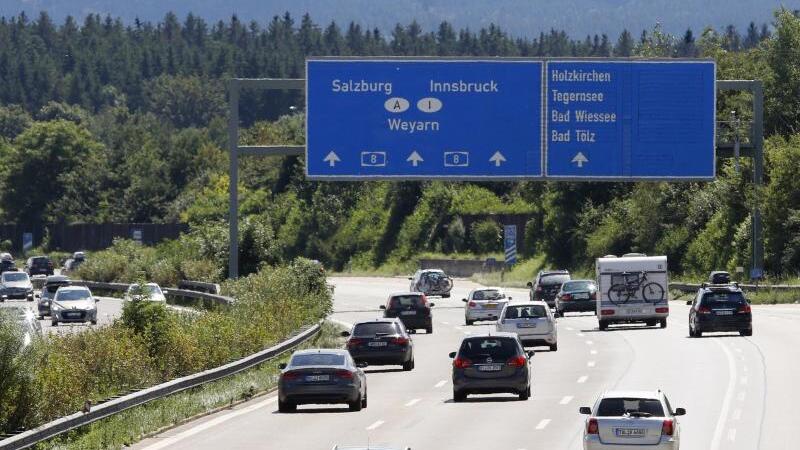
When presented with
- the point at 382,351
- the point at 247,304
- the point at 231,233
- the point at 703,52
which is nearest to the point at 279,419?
the point at 382,351

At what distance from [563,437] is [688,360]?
16.7 m

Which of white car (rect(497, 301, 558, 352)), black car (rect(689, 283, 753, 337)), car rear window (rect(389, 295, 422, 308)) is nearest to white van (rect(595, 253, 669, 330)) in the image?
black car (rect(689, 283, 753, 337))

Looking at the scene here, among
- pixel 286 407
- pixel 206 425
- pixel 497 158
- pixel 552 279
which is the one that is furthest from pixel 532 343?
pixel 552 279

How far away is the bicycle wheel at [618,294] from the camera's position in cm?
5378

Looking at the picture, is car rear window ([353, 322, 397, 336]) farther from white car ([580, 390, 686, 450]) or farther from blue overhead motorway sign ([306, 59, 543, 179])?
white car ([580, 390, 686, 450])

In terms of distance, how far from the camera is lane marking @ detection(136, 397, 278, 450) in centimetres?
2495

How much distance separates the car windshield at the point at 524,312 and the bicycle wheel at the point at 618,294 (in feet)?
23.8

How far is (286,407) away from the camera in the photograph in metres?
30.8

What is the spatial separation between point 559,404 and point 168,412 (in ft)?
23.9

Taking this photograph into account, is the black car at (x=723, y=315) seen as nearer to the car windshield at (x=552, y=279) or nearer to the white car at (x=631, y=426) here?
the car windshield at (x=552, y=279)

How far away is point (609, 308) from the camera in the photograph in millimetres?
→ 54812

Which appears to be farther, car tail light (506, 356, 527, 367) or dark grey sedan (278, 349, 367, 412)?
car tail light (506, 356, 527, 367)

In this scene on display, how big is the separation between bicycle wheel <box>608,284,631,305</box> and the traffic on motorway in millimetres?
32

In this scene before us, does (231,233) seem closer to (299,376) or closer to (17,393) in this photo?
(299,376)
